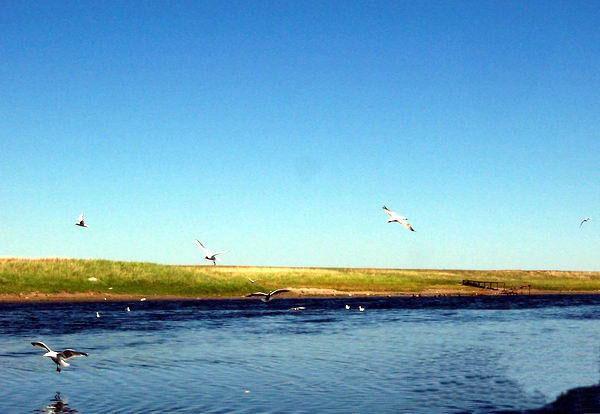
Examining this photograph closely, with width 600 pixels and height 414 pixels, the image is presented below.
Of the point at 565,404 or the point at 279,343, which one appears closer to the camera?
the point at 565,404

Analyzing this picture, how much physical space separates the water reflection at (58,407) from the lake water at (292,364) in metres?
0.07

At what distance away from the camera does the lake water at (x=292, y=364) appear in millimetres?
25094

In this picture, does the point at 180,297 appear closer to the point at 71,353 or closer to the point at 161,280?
the point at 161,280

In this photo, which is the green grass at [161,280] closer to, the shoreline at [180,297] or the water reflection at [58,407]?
the shoreline at [180,297]

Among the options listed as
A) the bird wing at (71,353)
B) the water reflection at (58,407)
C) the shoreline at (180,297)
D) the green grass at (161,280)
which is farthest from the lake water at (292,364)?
the green grass at (161,280)

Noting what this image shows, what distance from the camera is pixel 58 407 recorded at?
23.8 meters

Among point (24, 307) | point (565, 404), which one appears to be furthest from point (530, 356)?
point (24, 307)

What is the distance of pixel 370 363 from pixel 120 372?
11.9 meters

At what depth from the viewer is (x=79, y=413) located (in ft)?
74.8

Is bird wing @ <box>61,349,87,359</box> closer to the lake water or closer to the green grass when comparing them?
the lake water

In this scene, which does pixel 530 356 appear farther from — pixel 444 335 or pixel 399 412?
pixel 399 412

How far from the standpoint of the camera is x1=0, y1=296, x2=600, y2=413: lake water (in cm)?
2509

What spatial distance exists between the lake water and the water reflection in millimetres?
66

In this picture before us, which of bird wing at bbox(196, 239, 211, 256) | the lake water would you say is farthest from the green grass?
bird wing at bbox(196, 239, 211, 256)
